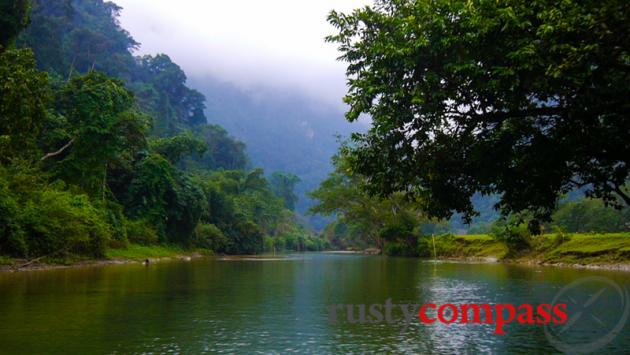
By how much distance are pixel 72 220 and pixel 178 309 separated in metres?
24.3

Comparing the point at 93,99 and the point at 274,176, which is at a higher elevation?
the point at 274,176

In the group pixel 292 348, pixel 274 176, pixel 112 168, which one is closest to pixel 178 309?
pixel 292 348

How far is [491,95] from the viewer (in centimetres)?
1366

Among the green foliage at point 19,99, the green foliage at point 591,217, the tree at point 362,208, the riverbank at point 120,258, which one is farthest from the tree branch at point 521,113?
the tree at point 362,208

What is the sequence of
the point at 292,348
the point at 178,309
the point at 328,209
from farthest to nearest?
the point at 328,209
the point at 178,309
the point at 292,348

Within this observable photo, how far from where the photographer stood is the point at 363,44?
15195 mm

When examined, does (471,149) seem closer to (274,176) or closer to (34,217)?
(34,217)

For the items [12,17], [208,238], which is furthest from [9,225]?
[208,238]

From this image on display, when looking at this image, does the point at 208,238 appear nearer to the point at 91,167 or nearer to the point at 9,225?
the point at 91,167

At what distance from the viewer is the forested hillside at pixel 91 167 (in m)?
27.9

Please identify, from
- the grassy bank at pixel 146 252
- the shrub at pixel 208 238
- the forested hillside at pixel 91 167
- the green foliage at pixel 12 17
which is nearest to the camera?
the forested hillside at pixel 91 167

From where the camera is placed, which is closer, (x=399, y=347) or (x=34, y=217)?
(x=399, y=347)

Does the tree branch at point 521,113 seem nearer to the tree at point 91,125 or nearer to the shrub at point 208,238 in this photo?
the tree at point 91,125
